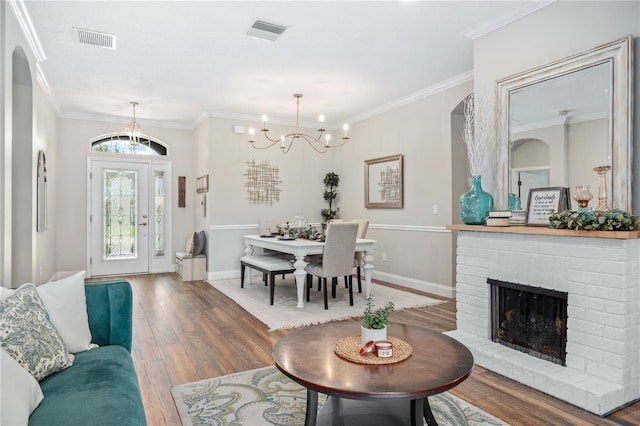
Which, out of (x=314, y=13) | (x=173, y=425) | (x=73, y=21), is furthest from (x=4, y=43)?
(x=173, y=425)

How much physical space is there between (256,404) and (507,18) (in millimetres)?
3404

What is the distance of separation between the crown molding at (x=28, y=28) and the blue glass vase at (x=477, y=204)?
12.1ft

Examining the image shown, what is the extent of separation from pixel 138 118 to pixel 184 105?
1378 millimetres

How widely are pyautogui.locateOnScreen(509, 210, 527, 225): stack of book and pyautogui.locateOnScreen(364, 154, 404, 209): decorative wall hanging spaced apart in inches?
101

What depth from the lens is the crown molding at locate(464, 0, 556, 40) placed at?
2965mm

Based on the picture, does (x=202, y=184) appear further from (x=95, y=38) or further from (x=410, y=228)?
(x=410, y=228)

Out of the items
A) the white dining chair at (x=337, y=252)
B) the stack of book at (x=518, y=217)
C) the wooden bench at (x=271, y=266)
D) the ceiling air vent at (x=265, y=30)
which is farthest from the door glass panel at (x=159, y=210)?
the stack of book at (x=518, y=217)

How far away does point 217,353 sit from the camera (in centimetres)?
314

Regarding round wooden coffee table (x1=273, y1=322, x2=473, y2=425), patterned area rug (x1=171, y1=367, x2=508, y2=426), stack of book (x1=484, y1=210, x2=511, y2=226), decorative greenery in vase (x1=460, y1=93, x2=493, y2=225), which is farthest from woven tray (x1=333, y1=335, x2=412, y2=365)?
decorative greenery in vase (x1=460, y1=93, x2=493, y2=225)

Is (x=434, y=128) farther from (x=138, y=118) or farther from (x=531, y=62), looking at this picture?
(x=138, y=118)

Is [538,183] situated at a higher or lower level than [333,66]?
lower

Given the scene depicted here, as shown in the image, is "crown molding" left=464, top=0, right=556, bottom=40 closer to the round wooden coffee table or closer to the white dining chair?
the white dining chair

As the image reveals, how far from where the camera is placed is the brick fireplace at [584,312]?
2.26 m

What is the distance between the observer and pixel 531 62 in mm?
3053
